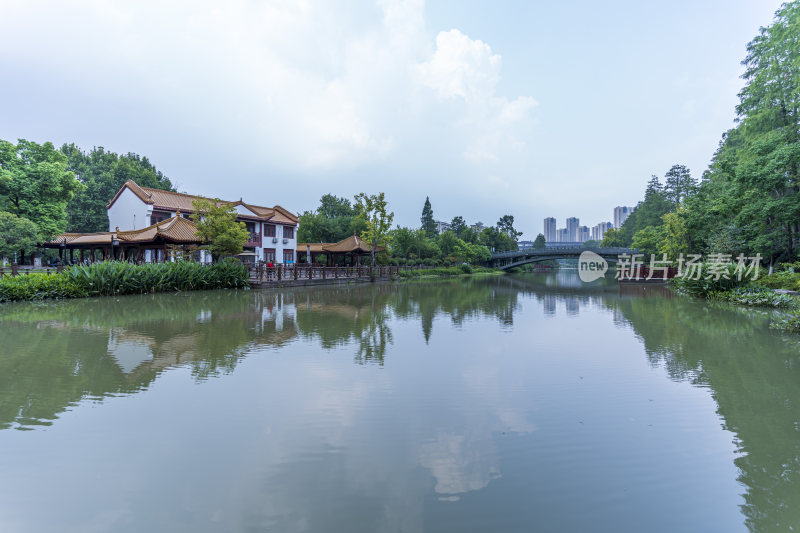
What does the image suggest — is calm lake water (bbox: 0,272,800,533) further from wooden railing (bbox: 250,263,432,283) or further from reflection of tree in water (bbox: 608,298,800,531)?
wooden railing (bbox: 250,263,432,283)

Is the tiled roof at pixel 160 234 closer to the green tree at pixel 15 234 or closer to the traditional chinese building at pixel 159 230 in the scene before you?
the traditional chinese building at pixel 159 230

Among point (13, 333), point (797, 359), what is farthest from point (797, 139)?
point (13, 333)

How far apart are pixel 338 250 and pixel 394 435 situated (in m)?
34.2

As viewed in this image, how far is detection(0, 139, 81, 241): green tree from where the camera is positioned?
2564cm

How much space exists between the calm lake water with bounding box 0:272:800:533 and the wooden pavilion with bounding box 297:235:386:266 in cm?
2840

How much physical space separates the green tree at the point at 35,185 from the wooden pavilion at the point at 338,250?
18.9m

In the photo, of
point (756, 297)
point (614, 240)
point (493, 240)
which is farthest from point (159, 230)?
point (614, 240)

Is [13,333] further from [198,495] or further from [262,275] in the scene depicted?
[262,275]

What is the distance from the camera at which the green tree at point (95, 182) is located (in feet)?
122

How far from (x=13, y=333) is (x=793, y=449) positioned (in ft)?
45.5

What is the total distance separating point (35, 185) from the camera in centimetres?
2594

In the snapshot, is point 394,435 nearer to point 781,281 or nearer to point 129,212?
point 781,281

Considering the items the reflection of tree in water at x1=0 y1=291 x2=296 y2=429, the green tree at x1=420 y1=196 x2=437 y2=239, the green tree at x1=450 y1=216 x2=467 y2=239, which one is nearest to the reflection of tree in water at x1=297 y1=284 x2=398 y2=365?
the reflection of tree in water at x1=0 y1=291 x2=296 y2=429

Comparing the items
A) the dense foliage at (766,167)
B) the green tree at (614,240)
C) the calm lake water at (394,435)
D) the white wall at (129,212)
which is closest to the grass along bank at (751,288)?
the dense foliage at (766,167)
